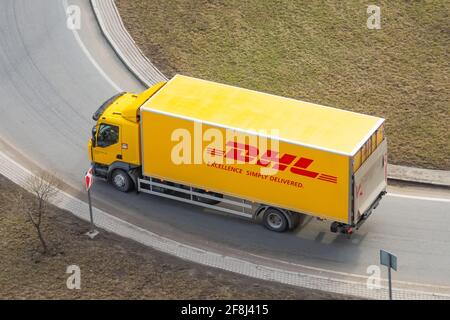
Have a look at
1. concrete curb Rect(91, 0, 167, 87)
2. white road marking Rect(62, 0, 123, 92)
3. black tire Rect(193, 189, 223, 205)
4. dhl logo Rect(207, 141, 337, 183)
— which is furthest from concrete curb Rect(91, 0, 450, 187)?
black tire Rect(193, 189, 223, 205)

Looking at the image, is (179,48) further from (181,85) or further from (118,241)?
(118,241)

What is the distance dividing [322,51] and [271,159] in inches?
408

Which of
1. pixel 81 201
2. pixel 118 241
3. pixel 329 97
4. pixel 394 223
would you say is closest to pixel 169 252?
pixel 118 241

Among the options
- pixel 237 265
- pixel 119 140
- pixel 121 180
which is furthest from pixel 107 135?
pixel 237 265

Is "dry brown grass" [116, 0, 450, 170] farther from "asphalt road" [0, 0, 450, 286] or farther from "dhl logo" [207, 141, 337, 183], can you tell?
"dhl logo" [207, 141, 337, 183]

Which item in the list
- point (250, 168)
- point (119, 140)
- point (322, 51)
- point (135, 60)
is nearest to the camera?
point (250, 168)

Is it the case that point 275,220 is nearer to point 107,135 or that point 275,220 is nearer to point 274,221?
point 274,221

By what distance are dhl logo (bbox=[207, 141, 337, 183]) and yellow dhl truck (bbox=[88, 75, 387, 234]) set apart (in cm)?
3

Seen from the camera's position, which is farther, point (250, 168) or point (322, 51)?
point (322, 51)

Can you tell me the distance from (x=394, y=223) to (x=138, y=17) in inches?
560

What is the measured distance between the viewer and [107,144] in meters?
31.5

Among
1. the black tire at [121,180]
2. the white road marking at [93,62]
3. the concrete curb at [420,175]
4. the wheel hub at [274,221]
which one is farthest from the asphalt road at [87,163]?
the concrete curb at [420,175]

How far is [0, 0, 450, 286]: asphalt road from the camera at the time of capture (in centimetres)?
2919

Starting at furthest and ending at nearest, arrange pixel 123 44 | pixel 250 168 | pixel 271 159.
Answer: pixel 123 44 → pixel 250 168 → pixel 271 159
